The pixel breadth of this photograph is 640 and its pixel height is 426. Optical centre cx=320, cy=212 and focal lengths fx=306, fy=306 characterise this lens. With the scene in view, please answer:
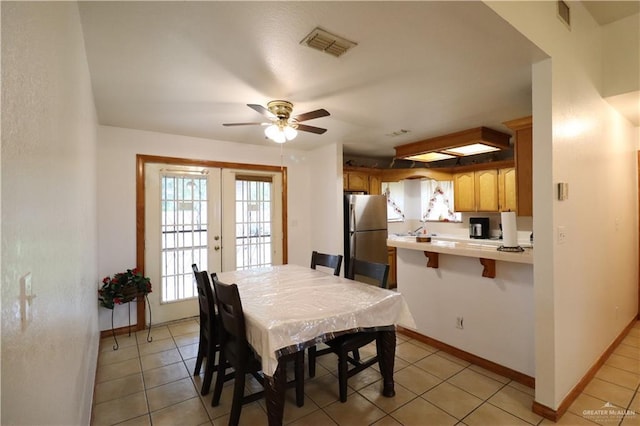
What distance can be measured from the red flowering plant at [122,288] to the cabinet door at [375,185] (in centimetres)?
363

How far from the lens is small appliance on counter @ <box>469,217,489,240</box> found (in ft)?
16.7

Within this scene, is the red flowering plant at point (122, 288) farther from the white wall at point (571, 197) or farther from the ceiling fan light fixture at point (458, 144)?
the ceiling fan light fixture at point (458, 144)

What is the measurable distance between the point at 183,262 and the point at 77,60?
2.81 metres

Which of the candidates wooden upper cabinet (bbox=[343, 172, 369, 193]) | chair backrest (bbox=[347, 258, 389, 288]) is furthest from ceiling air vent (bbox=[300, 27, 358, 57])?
wooden upper cabinet (bbox=[343, 172, 369, 193])

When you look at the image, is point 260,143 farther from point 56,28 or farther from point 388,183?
point 56,28

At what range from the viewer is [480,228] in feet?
16.7

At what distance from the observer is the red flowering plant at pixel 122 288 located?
3152 mm

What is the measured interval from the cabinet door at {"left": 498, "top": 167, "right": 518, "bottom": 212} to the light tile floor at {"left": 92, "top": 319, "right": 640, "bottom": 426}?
2239mm

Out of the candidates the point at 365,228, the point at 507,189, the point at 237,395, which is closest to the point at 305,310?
the point at 237,395

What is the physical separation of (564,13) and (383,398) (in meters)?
2.98

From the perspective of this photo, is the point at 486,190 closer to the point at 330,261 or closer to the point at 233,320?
the point at 330,261

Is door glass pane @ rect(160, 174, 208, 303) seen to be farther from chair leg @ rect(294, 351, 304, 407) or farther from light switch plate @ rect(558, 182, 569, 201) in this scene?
light switch plate @ rect(558, 182, 569, 201)

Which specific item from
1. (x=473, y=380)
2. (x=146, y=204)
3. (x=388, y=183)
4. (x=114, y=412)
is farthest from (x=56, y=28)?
(x=388, y=183)

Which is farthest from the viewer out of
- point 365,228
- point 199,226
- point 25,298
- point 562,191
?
point 365,228
